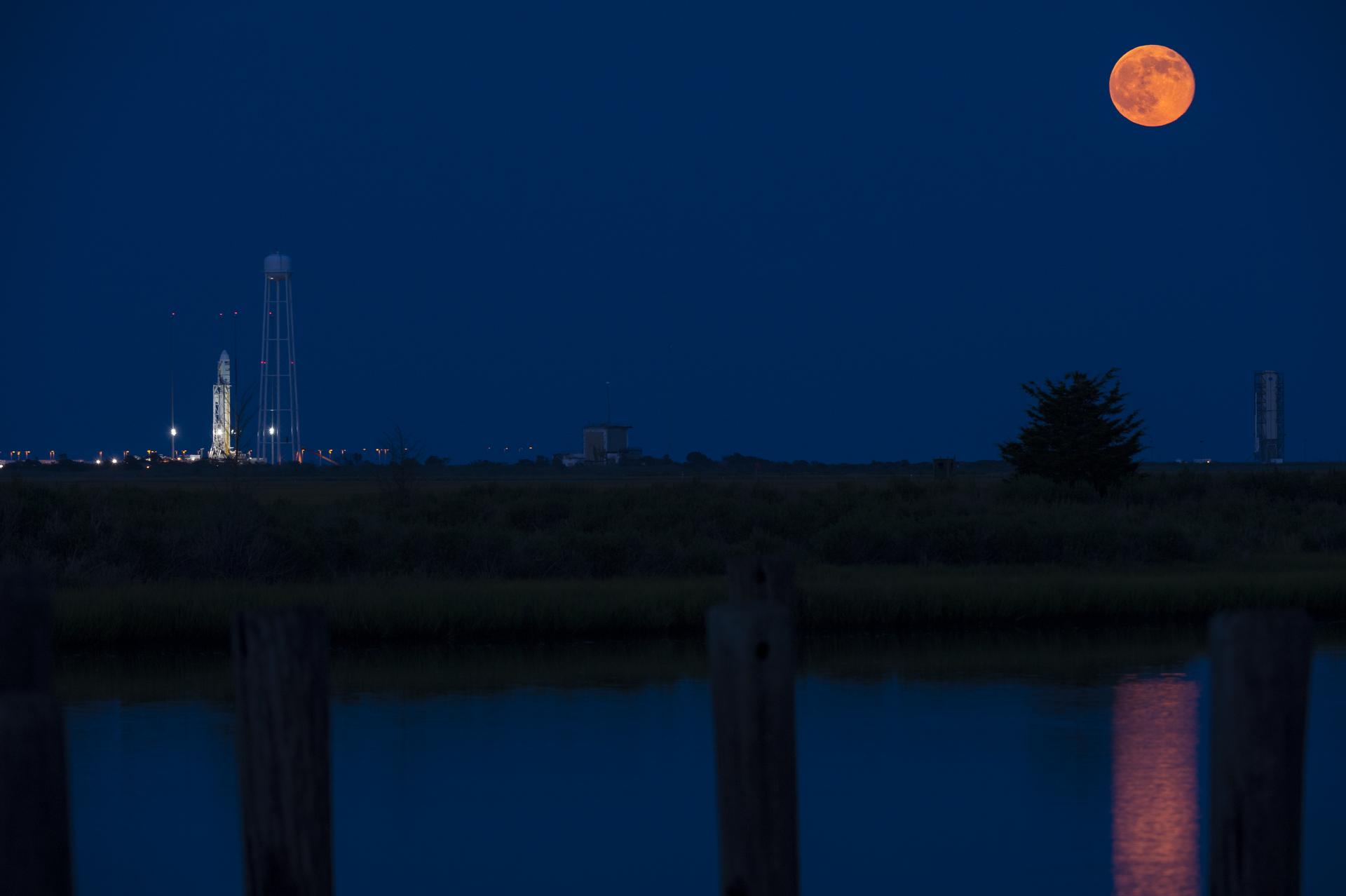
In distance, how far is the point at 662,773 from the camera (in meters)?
12.2

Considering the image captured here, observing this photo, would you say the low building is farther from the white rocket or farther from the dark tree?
the dark tree

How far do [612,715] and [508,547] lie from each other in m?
10.2

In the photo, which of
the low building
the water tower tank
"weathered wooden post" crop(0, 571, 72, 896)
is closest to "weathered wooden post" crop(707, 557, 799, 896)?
"weathered wooden post" crop(0, 571, 72, 896)

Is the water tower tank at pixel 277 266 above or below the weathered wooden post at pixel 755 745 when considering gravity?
above

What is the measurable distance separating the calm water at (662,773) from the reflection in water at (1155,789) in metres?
0.03

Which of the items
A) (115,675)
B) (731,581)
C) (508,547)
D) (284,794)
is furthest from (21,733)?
(508,547)

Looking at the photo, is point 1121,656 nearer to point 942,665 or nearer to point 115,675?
point 942,665

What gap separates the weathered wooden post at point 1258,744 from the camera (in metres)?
4.05

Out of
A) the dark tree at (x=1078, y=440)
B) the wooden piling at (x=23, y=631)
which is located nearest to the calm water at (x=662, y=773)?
the wooden piling at (x=23, y=631)

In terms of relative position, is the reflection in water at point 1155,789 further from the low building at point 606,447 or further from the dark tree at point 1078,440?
the low building at point 606,447

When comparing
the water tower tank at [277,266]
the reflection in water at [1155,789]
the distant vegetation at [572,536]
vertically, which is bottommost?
the reflection in water at [1155,789]

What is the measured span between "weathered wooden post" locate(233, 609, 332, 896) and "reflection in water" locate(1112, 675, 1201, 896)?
6285 millimetres

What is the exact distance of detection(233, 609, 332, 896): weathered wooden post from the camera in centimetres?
427

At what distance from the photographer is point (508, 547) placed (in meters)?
24.1
